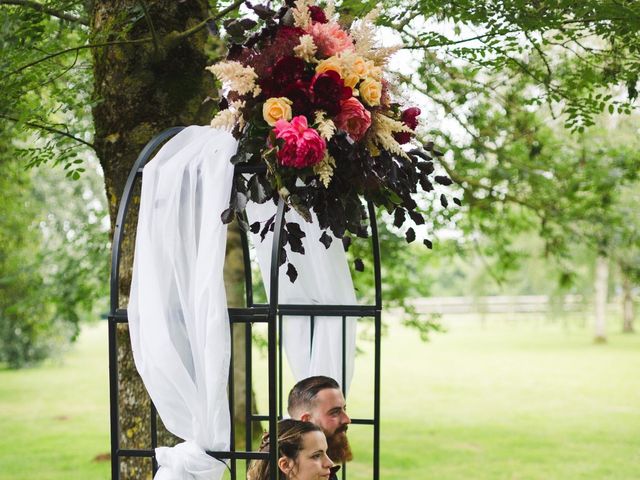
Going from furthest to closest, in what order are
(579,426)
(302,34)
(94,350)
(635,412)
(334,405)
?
(94,350) → (635,412) → (579,426) → (334,405) → (302,34)

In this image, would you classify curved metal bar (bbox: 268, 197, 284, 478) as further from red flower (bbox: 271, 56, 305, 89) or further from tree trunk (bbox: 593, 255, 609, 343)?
tree trunk (bbox: 593, 255, 609, 343)

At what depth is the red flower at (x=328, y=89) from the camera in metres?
2.36

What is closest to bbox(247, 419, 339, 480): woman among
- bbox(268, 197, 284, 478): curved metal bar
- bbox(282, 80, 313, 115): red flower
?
bbox(268, 197, 284, 478): curved metal bar

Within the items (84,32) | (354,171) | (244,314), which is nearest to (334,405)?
(244,314)

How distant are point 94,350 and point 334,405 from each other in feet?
71.4

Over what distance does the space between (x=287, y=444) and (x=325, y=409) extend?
12.8 inches

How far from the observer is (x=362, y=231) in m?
2.68

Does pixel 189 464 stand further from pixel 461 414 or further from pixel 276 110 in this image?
pixel 461 414

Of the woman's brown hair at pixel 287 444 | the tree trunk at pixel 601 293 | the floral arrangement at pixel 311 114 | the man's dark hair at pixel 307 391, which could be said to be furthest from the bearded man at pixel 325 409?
the tree trunk at pixel 601 293

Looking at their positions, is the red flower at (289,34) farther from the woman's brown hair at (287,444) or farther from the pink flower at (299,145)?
the woman's brown hair at (287,444)

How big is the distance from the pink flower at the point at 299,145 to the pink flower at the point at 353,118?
126 millimetres

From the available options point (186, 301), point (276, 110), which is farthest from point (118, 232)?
point (276, 110)

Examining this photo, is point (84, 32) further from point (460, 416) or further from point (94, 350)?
point (94, 350)

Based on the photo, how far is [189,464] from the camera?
2395 millimetres
